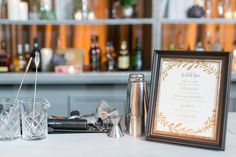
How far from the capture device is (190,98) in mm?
1018

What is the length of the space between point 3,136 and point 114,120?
0.35 m

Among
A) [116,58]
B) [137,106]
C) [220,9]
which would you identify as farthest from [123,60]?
[137,106]

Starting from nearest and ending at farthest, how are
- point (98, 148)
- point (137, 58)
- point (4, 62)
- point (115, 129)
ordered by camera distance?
point (98, 148)
point (115, 129)
point (4, 62)
point (137, 58)

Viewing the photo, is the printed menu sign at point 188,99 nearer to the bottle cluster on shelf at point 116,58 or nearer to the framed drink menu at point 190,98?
the framed drink menu at point 190,98

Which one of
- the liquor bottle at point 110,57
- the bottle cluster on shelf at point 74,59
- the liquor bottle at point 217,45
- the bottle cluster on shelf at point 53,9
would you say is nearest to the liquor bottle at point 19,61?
the bottle cluster on shelf at point 74,59

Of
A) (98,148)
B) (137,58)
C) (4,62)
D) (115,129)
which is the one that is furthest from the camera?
(137,58)

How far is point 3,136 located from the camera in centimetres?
107

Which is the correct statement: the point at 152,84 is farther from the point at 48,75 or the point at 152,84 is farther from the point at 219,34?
the point at 219,34

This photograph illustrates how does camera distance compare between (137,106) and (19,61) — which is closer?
(137,106)

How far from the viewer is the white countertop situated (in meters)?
0.94

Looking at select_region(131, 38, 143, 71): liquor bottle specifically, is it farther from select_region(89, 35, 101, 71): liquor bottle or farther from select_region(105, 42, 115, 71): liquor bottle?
select_region(89, 35, 101, 71): liquor bottle

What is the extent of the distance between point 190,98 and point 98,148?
12.2 inches

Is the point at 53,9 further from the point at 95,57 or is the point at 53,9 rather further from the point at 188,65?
the point at 188,65

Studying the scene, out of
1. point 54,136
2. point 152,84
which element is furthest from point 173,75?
point 54,136
